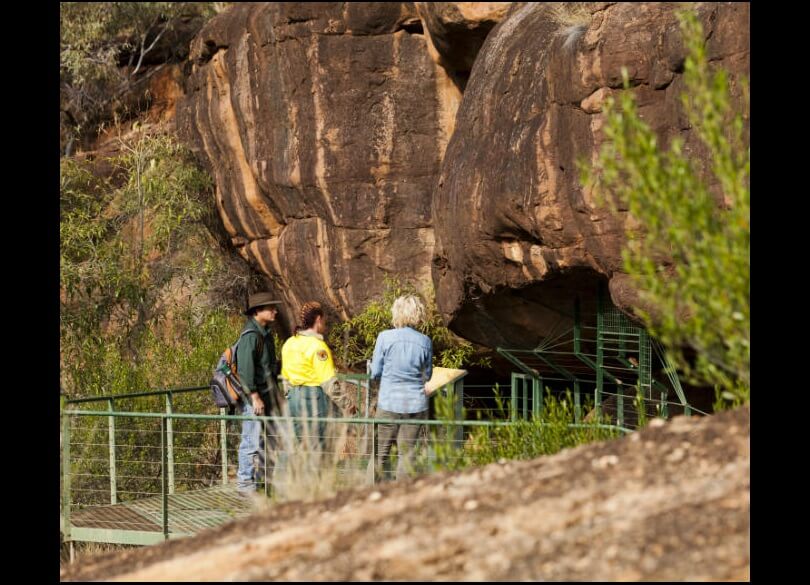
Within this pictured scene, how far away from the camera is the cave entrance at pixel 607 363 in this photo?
12273mm

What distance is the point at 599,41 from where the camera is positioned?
10.3 metres

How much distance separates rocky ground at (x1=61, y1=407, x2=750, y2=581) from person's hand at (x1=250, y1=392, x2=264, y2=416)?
11.9ft

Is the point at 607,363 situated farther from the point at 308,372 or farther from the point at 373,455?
the point at 373,455

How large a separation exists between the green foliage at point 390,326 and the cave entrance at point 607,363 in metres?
1.04

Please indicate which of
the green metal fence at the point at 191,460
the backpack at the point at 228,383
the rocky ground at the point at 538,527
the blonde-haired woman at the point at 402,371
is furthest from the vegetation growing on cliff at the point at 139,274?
the rocky ground at the point at 538,527

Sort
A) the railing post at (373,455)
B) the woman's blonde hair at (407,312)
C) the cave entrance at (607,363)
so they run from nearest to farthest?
1. the railing post at (373,455)
2. the woman's blonde hair at (407,312)
3. the cave entrance at (607,363)

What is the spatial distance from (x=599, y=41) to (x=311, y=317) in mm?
3519

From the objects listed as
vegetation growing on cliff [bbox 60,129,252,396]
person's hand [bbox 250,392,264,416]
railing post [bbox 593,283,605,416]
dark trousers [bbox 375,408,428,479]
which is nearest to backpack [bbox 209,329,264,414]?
person's hand [bbox 250,392,264,416]

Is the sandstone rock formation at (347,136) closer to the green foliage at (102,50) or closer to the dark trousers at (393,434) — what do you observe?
the green foliage at (102,50)

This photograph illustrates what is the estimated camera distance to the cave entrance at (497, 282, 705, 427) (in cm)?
1227

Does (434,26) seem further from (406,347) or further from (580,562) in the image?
(580,562)

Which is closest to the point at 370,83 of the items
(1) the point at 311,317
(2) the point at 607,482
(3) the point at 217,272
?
(3) the point at 217,272

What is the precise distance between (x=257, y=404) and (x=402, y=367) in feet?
4.42

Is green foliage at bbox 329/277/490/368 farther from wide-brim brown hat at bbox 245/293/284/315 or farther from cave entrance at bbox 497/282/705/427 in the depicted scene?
wide-brim brown hat at bbox 245/293/284/315
